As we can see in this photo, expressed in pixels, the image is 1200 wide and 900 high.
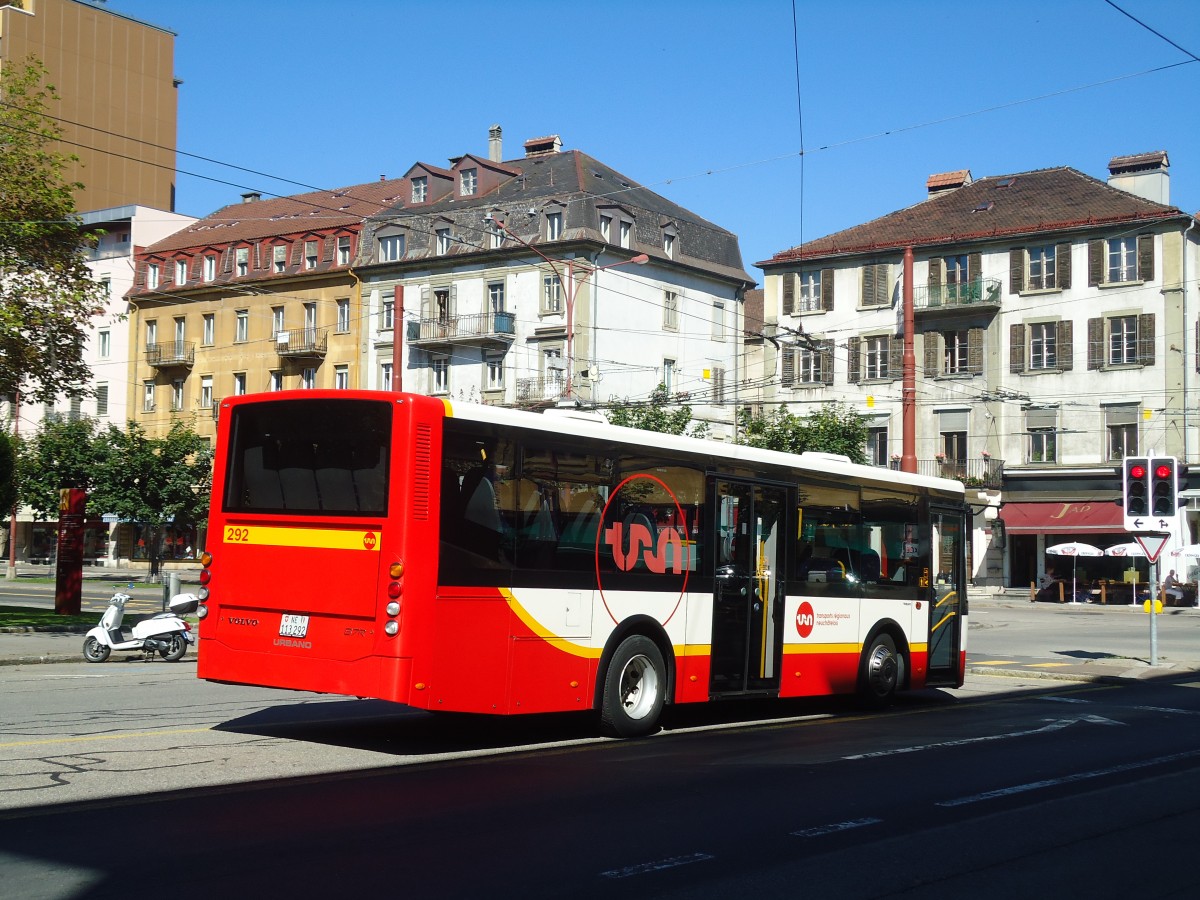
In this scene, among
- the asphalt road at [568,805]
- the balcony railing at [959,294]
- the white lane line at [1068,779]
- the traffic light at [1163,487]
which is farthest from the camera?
the balcony railing at [959,294]

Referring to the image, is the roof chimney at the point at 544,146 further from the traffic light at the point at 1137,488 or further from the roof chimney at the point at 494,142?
the traffic light at the point at 1137,488

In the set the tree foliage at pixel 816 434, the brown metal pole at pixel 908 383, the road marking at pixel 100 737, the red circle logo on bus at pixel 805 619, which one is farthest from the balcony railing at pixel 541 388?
the road marking at pixel 100 737

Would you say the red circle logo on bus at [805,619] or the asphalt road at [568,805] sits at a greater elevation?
the red circle logo on bus at [805,619]

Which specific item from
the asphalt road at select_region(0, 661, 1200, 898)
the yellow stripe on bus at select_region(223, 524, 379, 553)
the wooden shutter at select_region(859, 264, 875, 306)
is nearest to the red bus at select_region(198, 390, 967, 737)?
the yellow stripe on bus at select_region(223, 524, 379, 553)

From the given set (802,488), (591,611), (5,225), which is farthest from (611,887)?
(5,225)

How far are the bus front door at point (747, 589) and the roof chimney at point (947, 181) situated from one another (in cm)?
5261

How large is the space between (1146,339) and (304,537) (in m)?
48.1

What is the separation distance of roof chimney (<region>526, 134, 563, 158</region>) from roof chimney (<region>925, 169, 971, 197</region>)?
1735 centimetres

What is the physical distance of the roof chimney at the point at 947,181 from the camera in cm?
6366

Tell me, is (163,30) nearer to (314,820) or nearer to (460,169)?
(460,169)

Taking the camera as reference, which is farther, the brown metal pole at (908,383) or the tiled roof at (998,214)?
the tiled roof at (998,214)

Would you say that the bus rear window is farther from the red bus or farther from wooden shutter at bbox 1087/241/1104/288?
wooden shutter at bbox 1087/241/1104/288

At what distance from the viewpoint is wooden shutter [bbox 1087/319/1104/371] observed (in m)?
53.9

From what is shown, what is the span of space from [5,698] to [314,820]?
786cm
